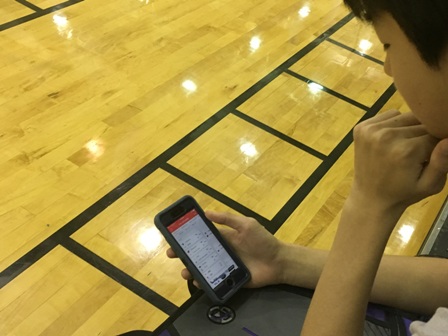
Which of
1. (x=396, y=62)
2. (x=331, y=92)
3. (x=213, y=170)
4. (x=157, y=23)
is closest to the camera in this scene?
(x=396, y=62)

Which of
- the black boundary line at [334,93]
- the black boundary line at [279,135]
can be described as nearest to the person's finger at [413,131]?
the black boundary line at [279,135]

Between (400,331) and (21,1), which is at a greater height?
(400,331)

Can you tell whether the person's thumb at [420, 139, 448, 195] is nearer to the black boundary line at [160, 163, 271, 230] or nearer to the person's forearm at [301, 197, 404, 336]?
the person's forearm at [301, 197, 404, 336]

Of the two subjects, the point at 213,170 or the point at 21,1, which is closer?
the point at 213,170

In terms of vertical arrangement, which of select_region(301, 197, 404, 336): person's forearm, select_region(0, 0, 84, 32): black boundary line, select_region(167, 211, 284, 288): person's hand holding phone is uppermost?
select_region(301, 197, 404, 336): person's forearm

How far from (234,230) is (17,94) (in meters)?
1.47

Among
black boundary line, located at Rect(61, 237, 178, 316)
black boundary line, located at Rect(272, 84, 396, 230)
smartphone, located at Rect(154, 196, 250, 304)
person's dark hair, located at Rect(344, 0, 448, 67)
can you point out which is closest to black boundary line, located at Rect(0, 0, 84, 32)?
black boundary line, located at Rect(61, 237, 178, 316)

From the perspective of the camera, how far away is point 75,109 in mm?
2119

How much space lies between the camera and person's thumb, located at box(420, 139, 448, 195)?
26.6 inches

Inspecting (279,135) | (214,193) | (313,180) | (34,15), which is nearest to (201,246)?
(214,193)

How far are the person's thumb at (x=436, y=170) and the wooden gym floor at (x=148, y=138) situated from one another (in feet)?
3.29

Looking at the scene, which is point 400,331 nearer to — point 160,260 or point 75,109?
point 160,260

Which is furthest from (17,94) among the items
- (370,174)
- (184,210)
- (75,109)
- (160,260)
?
(370,174)

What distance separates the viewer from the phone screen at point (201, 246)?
38.0 inches
